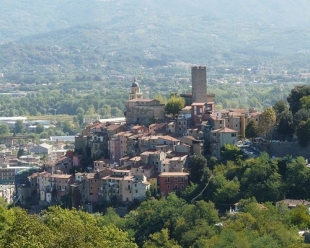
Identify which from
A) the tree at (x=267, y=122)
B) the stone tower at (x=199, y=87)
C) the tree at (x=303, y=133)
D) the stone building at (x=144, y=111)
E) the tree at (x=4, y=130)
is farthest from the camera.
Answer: the tree at (x=4, y=130)

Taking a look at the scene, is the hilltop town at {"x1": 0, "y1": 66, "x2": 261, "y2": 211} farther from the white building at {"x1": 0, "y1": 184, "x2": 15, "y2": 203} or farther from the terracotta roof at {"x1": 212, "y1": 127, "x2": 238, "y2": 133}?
the white building at {"x1": 0, "y1": 184, "x2": 15, "y2": 203}

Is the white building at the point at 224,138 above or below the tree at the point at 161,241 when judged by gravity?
above

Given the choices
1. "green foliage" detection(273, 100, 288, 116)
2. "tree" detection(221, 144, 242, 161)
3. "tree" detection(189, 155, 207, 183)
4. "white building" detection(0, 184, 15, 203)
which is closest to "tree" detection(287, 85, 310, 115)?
"green foliage" detection(273, 100, 288, 116)

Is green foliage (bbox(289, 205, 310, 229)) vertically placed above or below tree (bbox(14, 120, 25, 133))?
above

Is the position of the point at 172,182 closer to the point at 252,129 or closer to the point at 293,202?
the point at 252,129

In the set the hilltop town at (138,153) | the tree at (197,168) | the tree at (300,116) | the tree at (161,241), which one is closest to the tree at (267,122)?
the hilltop town at (138,153)

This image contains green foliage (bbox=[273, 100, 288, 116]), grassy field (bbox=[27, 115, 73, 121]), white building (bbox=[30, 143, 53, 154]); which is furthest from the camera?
grassy field (bbox=[27, 115, 73, 121])

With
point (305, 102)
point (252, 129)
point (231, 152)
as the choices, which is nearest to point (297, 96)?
point (305, 102)

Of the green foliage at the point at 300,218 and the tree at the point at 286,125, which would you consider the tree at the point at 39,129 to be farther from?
the green foliage at the point at 300,218
